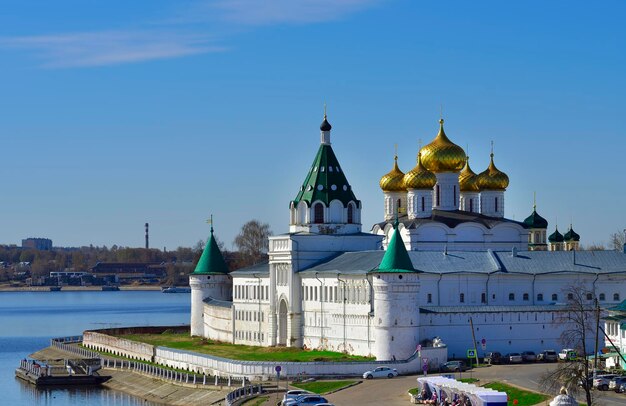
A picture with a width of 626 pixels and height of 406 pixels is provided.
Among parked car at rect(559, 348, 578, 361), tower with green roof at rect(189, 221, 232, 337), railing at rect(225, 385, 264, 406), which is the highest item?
tower with green roof at rect(189, 221, 232, 337)

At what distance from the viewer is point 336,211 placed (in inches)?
3174

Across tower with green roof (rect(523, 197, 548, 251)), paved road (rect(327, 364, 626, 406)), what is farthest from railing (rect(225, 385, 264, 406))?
tower with green roof (rect(523, 197, 548, 251))

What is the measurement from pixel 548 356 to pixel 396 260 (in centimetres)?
810

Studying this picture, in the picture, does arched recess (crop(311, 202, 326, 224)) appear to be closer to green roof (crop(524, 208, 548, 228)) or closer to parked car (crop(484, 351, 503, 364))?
parked car (crop(484, 351, 503, 364))

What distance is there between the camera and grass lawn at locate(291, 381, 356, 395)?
6066 centimetres

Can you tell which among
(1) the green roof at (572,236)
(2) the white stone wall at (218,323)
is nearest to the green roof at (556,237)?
(1) the green roof at (572,236)

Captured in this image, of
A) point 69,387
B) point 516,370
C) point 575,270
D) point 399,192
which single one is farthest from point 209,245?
point 516,370

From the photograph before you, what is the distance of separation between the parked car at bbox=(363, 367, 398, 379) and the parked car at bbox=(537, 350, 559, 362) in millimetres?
7907

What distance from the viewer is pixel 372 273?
68.4 meters

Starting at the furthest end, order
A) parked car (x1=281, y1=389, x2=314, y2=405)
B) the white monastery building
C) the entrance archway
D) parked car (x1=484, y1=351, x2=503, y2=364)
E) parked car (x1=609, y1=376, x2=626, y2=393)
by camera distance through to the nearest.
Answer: the entrance archway, the white monastery building, parked car (x1=484, y1=351, x2=503, y2=364), parked car (x1=609, y1=376, x2=626, y2=393), parked car (x1=281, y1=389, x2=314, y2=405)

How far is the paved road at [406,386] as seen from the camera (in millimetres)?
55500

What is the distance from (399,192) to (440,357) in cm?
2696

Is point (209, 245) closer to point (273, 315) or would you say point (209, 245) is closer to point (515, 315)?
point (273, 315)

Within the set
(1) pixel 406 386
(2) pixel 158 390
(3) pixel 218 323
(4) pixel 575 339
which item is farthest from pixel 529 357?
(3) pixel 218 323
